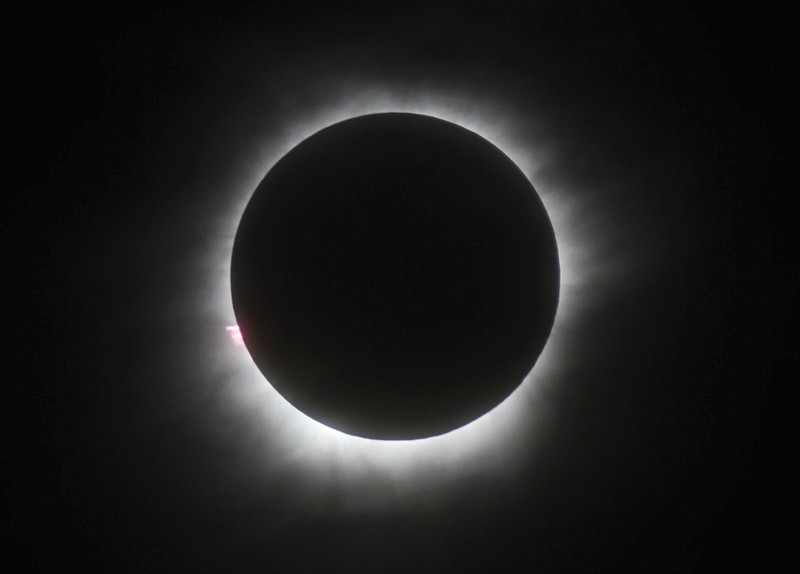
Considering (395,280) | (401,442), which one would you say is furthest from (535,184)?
(401,442)

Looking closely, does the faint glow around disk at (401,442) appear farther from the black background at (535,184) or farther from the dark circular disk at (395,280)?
the dark circular disk at (395,280)

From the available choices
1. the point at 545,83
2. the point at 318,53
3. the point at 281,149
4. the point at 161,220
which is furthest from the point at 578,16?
the point at 161,220

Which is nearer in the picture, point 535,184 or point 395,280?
point 395,280

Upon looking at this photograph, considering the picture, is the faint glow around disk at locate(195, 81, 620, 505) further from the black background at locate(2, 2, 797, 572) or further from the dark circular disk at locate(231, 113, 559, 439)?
the dark circular disk at locate(231, 113, 559, 439)

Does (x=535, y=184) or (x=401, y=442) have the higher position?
(x=535, y=184)

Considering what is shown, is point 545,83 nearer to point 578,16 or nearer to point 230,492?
point 578,16

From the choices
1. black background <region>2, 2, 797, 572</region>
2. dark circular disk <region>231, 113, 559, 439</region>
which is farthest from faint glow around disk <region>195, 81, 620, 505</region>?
dark circular disk <region>231, 113, 559, 439</region>

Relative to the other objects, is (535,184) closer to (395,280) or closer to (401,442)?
(395,280)
